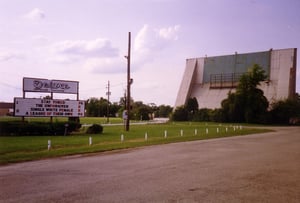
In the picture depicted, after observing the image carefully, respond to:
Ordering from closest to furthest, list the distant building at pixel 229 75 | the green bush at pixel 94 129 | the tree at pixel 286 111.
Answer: the green bush at pixel 94 129 → the tree at pixel 286 111 → the distant building at pixel 229 75

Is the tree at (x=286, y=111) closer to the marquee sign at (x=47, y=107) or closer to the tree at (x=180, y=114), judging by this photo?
the tree at (x=180, y=114)

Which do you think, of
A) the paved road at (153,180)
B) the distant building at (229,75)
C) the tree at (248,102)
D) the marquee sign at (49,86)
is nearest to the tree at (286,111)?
the tree at (248,102)

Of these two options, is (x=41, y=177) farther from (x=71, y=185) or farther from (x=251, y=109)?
(x=251, y=109)

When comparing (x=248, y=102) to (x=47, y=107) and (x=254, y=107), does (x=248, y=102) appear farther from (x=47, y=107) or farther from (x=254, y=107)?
(x=47, y=107)

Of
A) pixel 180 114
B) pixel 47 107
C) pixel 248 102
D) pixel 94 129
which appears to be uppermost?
pixel 248 102

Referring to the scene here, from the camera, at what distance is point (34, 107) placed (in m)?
29.8

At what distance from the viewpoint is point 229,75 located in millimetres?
79625

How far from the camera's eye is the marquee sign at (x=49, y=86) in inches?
1193

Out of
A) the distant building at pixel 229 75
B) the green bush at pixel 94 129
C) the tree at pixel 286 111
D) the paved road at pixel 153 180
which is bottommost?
the green bush at pixel 94 129

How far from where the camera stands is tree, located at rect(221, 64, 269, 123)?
211 feet

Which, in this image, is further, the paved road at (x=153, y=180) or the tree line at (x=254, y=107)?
the tree line at (x=254, y=107)

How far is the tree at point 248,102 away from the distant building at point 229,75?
4.47 meters

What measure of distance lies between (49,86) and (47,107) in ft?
6.94

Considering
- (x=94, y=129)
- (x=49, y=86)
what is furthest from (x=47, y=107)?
(x=94, y=129)
